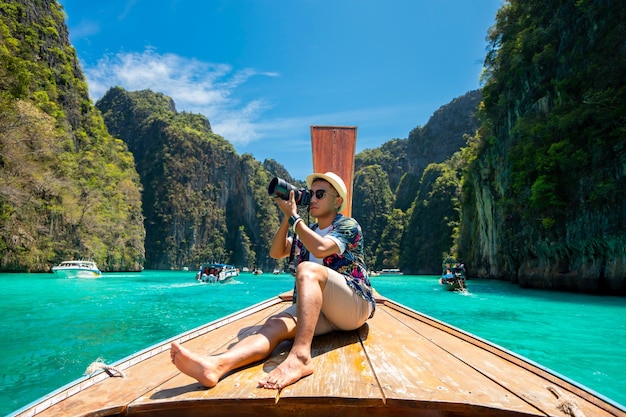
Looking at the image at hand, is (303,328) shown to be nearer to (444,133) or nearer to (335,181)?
(335,181)

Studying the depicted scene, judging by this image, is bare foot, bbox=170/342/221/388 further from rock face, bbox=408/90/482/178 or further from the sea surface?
rock face, bbox=408/90/482/178

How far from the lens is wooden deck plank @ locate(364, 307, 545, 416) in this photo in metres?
1.37

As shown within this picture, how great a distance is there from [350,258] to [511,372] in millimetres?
994

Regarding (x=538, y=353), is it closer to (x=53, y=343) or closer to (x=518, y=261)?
(x=53, y=343)

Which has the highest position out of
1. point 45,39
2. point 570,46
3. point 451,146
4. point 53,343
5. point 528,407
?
point 451,146

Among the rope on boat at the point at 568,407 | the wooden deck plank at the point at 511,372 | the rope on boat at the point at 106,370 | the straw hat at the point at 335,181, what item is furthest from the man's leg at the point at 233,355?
the rope on boat at the point at 568,407

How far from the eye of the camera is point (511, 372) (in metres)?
1.85

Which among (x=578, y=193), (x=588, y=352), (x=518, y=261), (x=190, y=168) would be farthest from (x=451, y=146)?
(x=588, y=352)

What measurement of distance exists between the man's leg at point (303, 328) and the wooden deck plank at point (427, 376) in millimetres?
334

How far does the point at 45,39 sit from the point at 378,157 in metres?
93.3

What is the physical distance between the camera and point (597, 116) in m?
15.3

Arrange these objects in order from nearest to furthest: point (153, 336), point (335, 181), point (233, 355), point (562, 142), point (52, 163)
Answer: point (233, 355) → point (335, 181) → point (153, 336) → point (562, 142) → point (52, 163)

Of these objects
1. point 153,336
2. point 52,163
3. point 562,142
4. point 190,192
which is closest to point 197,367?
point 153,336

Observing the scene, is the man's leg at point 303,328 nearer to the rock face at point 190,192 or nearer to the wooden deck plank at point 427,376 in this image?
the wooden deck plank at point 427,376
